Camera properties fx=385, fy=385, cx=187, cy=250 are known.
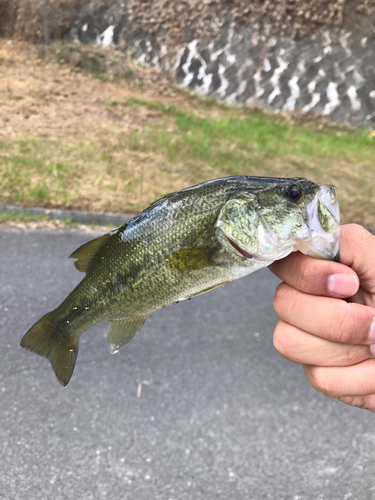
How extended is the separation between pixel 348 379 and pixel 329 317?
312mm

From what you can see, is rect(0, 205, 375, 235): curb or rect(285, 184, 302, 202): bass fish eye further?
rect(0, 205, 375, 235): curb

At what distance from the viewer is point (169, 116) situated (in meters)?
8.52

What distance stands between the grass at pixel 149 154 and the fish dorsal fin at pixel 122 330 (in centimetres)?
412

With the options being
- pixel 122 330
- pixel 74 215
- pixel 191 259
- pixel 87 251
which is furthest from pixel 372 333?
pixel 74 215

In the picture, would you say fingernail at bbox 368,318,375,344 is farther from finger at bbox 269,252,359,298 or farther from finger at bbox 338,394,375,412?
finger at bbox 338,394,375,412

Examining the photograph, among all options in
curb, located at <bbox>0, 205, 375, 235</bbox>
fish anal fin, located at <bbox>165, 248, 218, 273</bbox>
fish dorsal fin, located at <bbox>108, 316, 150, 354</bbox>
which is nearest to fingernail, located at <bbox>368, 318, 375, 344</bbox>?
fish anal fin, located at <bbox>165, 248, 218, 273</bbox>

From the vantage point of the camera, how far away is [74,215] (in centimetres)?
538

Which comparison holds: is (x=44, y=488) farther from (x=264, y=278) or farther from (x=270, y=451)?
(x=264, y=278)

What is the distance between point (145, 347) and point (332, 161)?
601cm

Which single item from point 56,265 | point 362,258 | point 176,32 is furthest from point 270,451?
point 176,32

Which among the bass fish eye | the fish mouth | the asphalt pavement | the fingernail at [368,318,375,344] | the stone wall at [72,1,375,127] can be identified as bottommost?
the asphalt pavement

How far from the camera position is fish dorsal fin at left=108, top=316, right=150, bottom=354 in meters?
1.50

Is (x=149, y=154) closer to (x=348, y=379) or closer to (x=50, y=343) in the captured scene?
(x=50, y=343)

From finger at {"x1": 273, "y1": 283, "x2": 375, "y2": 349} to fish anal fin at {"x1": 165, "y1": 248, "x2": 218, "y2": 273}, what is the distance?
39 cm
